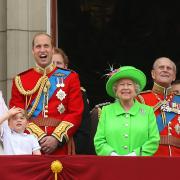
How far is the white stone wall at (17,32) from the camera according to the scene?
930 centimetres

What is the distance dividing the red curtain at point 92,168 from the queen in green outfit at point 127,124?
0.39m

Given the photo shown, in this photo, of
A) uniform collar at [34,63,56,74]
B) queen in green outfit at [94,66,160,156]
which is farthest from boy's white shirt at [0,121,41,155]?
uniform collar at [34,63,56,74]

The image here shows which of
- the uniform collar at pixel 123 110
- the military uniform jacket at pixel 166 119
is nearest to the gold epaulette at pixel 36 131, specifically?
the uniform collar at pixel 123 110

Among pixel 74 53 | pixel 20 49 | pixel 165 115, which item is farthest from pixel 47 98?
pixel 74 53

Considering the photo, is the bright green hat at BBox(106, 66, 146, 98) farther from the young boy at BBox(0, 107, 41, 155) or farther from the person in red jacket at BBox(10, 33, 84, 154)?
the young boy at BBox(0, 107, 41, 155)

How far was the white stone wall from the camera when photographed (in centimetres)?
930

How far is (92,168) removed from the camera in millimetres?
6078

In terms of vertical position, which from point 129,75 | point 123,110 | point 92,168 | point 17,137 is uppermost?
point 129,75

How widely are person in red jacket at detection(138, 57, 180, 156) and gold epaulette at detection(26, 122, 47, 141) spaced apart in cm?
99

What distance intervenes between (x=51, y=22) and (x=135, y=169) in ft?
12.6

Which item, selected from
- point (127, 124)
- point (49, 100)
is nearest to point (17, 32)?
point (49, 100)

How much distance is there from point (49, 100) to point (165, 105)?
3.56 feet

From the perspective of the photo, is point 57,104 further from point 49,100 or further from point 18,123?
point 18,123

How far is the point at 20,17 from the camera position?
935cm
